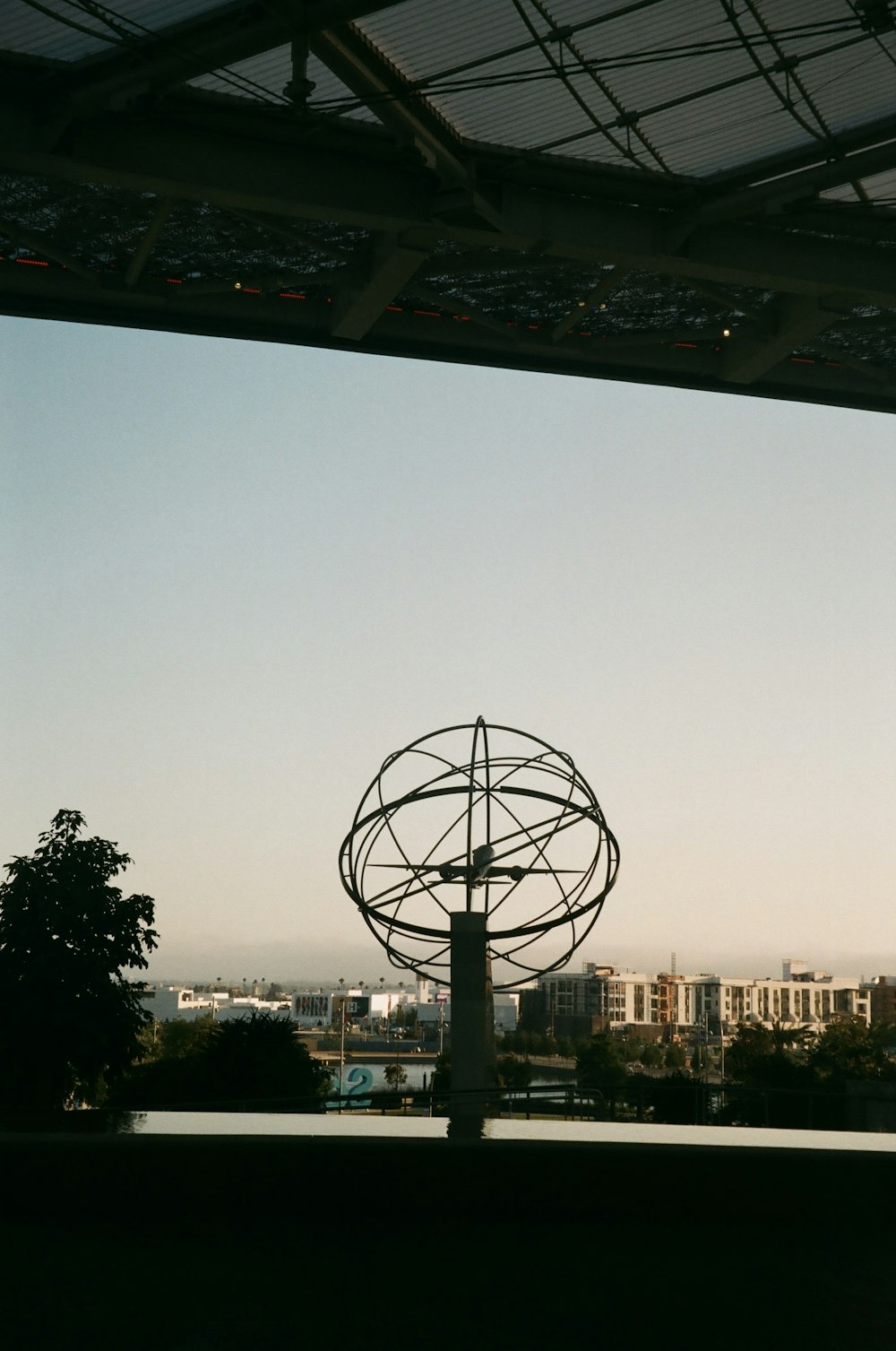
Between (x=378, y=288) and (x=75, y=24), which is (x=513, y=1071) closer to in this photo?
(x=378, y=288)

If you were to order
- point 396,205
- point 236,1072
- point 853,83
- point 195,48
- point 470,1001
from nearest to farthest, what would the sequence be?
point 195,48 → point 853,83 → point 396,205 → point 470,1001 → point 236,1072

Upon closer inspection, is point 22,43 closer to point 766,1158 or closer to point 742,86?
point 742,86

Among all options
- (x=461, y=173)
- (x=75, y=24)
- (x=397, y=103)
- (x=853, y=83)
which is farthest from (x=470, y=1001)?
(x=75, y=24)

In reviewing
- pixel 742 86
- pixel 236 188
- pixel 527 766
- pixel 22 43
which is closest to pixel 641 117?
pixel 742 86

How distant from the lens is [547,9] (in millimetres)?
9797

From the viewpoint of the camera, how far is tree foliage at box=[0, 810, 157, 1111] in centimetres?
1355

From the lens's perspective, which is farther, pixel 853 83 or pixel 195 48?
pixel 853 83

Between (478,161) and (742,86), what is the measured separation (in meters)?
2.54

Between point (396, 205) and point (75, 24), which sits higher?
point (396, 205)

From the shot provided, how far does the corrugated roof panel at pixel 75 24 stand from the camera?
9430 millimetres

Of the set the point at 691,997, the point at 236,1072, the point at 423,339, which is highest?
the point at 423,339

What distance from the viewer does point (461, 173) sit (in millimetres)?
11484

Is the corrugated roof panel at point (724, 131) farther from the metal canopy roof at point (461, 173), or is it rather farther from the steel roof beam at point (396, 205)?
the steel roof beam at point (396, 205)

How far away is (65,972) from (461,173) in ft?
31.6
